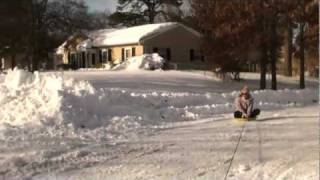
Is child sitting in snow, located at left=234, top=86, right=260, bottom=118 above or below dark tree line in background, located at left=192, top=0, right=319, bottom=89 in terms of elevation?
below

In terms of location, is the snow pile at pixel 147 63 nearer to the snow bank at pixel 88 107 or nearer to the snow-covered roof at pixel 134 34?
the snow-covered roof at pixel 134 34

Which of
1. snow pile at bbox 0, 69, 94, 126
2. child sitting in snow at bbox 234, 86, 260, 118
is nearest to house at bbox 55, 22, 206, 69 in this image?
snow pile at bbox 0, 69, 94, 126

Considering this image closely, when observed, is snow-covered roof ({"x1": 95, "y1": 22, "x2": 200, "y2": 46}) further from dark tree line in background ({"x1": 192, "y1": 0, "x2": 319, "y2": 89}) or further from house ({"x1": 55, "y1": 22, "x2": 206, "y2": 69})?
dark tree line in background ({"x1": 192, "y1": 0, "x2": 319, "y2": 89})

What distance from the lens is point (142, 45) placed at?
6359cm

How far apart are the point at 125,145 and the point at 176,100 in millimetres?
11173

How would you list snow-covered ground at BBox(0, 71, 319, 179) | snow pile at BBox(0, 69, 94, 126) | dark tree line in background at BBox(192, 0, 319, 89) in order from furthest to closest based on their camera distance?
dark tree line in background at BBox(192, 0, 319, 89), snow pile at BBox(0, 69, 94, 126), snow-covered ground at BBox(0, 71, 319, 179)

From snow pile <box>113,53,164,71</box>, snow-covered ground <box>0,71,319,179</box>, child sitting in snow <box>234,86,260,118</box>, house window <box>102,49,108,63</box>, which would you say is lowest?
snow-covered ground <box>0,71,319,179</box>

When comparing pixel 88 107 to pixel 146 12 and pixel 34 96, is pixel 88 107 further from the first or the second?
pixel 146 12

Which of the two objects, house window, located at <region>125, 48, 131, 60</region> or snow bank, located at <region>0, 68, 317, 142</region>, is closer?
snow bank, located at <region>0, 68, 317, 142</region>

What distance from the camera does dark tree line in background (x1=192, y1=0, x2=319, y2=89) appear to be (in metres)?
36.7

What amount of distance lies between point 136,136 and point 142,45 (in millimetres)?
48776

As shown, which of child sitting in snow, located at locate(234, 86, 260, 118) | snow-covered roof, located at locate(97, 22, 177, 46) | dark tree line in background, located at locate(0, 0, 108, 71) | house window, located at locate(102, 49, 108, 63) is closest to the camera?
child sitting in snow, located at locate(234, 86, 260, 118)

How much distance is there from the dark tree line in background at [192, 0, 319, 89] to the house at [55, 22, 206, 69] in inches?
783

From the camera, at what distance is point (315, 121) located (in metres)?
17.3
